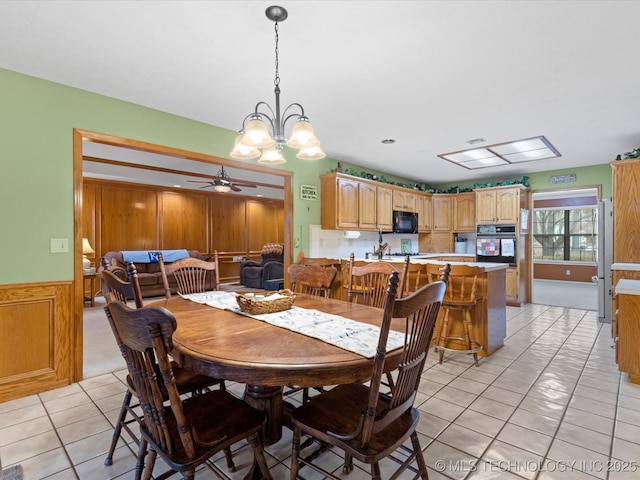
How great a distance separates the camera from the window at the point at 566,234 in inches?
348

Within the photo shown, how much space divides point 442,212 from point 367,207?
239cm

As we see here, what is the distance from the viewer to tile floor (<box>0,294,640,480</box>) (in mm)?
1724

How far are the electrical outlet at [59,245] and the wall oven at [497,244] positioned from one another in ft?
19.8

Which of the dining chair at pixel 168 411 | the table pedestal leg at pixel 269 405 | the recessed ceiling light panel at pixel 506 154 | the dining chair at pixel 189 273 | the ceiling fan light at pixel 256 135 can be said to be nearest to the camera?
the dining chair at pixel 168 411

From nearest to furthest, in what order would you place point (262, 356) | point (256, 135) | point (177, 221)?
point (262, 356)
point (256, 135)
point (177, 221)

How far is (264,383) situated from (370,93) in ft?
8.47

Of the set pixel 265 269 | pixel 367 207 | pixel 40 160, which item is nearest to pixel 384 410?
pixel 40 160

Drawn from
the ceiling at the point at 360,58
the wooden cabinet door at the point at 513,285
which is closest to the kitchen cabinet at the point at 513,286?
the wooden cabinet door at the point at 513,285

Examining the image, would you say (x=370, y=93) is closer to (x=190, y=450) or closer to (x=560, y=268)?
(x=190, y=450)

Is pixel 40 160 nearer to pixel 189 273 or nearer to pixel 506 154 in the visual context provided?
pixel 189 273

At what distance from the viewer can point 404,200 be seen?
6.16m

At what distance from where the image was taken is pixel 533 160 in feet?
16.9

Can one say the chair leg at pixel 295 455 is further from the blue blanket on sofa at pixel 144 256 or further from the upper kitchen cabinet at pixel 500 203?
the blue blanket on sofa at pixel 144 256

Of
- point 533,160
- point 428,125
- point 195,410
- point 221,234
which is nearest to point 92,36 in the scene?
point 195,410
